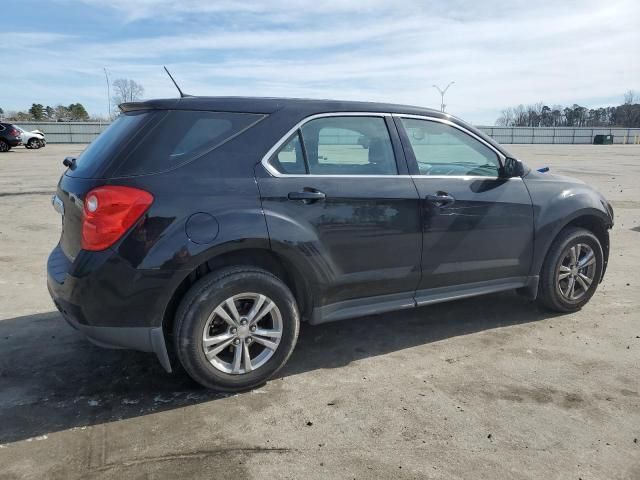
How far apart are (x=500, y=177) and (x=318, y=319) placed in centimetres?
192

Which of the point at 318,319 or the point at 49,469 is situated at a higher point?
the point at 318,319

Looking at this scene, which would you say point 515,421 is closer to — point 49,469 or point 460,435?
point 460,435

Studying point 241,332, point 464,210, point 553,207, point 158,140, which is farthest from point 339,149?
point 553,207

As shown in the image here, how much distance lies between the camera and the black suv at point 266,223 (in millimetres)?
3113

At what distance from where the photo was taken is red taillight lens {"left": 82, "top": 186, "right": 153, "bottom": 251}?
9.98 feet

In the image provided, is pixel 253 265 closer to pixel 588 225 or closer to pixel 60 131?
pixel 588 225

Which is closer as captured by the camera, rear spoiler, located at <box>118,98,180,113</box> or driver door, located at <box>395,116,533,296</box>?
rear spoiler, located at <box>118,98,180,113</box>

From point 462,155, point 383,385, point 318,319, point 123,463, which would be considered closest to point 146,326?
point 123,463

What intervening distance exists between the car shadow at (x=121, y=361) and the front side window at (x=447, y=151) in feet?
4.39

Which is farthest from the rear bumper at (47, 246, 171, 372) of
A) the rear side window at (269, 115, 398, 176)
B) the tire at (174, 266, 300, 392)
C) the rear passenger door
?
the rear side window at (269, 115, 398, 176)

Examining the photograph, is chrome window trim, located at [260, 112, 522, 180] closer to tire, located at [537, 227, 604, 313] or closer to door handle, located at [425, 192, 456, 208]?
door handle, located at [425, 192, 456, 208]

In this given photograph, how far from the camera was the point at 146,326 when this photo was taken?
318 cm

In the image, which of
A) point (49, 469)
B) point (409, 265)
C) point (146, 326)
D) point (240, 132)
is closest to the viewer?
point (49, 469)

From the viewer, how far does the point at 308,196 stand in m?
3.48
